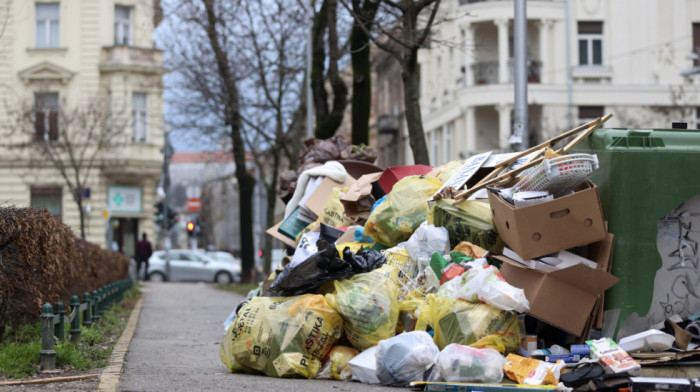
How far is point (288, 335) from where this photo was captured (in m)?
7.59

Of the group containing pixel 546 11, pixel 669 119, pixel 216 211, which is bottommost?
pixel 216 211

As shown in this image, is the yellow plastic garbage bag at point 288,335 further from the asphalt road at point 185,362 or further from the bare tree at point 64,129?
the bare tree at point 64,129

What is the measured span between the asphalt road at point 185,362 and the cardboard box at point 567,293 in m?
1.31

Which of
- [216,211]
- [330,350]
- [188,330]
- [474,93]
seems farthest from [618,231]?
[216,211]

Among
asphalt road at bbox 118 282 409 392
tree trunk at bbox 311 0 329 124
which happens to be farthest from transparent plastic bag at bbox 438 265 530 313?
tree trunk at bbox 311 0 329 124

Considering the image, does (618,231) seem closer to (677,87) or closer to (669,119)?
(669,119)

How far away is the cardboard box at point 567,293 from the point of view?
7484mm

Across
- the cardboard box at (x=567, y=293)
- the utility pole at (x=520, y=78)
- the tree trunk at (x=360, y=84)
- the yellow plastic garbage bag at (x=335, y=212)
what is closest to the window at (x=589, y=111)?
the tree trunk at (x=360, y=84)

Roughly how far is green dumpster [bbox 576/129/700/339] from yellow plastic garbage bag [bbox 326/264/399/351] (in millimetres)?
1678

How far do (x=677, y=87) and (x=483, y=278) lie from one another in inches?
1294

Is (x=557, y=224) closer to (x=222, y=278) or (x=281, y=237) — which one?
(x=281, y=237)

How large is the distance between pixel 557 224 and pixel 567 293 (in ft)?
1.70

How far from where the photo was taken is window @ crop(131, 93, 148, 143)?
137 ft

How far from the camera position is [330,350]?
7.73 meters
